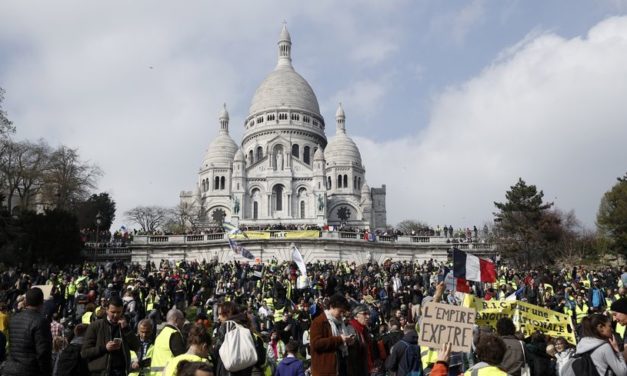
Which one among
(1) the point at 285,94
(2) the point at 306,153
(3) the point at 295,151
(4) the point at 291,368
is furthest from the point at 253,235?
(1) the point at 285,94

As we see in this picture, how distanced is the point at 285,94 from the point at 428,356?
93.0 metres

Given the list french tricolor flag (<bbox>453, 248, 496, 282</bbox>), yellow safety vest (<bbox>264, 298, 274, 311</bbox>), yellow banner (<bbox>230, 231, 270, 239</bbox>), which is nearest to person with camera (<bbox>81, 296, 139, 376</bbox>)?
french tricolor flag (<bbox>453, 248, 496, 282</bbox>)

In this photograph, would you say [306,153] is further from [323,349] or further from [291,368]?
[323,349]

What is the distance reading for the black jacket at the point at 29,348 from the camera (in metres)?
7.49

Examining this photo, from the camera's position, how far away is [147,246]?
164 ft

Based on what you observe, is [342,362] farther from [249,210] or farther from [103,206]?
[249,210]

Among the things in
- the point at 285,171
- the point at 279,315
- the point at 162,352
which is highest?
the point at 285,171

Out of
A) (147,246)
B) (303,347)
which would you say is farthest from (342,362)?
(147,246)

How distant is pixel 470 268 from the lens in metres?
14.1

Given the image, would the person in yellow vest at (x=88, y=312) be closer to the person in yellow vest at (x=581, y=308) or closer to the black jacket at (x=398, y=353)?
the black jacket at (x=398, y=353)

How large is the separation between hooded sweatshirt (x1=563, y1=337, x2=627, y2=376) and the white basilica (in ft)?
212

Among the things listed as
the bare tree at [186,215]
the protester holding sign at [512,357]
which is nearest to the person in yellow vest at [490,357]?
the protester holding sign at [512,357]

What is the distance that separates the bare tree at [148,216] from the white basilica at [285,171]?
603 cm

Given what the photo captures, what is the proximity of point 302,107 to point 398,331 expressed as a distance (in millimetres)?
90258
